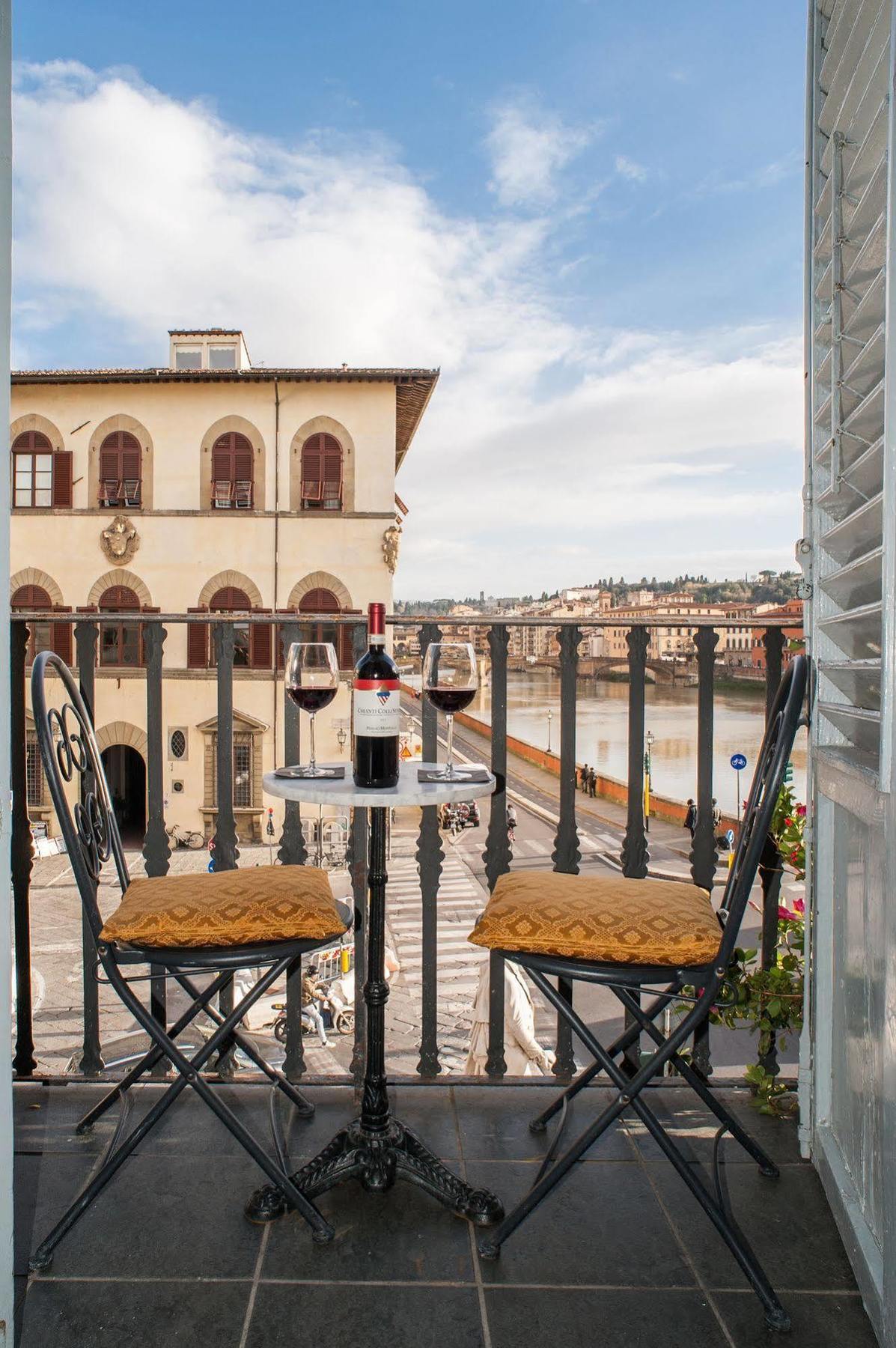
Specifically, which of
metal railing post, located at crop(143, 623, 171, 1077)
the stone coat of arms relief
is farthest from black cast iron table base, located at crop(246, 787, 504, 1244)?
the stone coat of arms relief

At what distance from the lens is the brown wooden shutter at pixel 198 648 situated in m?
20.0

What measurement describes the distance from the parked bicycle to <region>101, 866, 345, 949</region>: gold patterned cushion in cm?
1977

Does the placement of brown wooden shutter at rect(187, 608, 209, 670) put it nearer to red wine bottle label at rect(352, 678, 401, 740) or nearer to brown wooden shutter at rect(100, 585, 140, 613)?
brown wooden shutter at rect(100, 585, 140, 613)

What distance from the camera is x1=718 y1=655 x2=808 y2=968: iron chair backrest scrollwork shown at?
4.00ft

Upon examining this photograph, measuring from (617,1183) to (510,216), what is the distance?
4513 centimetres

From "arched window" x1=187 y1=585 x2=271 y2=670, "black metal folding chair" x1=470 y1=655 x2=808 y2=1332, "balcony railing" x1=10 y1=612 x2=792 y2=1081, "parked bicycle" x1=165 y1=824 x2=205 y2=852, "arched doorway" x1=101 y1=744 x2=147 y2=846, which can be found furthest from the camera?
"arched doorway" x1=101 y1=744 x2=147 y2=846

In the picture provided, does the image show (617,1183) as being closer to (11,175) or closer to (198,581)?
(11,175)

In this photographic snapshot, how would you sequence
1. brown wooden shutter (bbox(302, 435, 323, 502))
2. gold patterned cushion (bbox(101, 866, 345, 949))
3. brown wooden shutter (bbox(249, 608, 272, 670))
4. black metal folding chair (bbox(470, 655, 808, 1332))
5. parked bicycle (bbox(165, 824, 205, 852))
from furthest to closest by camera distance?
brown wooden shutter (bbox(302, 435, 323, 502)) < parked bicycle (bbox(165, 824, 205, 852)) < brown wooden shutter (bbox(249, 608, 272, 670)) < gold patterned cushion (bbox(101, 866, 345, 949)) < black metal folding chair (bbox(470, 655, 808, 1332))

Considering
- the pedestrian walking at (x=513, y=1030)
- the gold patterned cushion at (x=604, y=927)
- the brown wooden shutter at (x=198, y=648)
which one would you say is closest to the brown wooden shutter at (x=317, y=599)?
the brown wooden shutter at (x=198, y=648)

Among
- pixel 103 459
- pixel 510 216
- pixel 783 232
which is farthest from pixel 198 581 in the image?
pixel 510 216

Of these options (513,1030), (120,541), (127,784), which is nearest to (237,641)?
(120,541)

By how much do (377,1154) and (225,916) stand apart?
485mm

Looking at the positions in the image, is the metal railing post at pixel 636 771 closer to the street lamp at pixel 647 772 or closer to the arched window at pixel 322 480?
the street lamp at pixel 647 772

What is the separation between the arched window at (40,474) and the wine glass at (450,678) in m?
21.8
